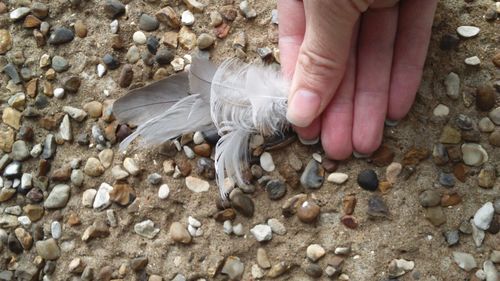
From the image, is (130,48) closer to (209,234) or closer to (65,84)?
(65,84)

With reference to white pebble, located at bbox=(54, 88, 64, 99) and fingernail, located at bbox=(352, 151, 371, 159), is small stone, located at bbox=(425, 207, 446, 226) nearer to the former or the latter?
fingernail, located at bbox=(352, 151, 371, 159)

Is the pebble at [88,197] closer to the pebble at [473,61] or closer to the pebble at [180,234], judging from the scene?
the pebble at [180,234]

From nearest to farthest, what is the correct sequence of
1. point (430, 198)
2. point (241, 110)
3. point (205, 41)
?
point (430, 198), point (241, 110), point (205, 41)

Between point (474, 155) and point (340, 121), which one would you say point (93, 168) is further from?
point (474, 155)

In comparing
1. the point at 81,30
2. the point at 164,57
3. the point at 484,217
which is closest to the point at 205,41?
the point at 164,57

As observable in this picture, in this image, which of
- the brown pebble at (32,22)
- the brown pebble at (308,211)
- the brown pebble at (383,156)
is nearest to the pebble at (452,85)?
the brown pebble at (383,156)
